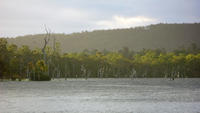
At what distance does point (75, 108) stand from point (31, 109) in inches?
159

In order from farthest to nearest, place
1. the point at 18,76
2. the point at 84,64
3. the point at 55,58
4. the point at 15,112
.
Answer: the point at 84,64, the point at 55,58, the point at 18,76, the point at 15,112

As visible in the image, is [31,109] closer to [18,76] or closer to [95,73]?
[18,76]

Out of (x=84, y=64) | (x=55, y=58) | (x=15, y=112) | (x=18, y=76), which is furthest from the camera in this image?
(x=84, y=64)

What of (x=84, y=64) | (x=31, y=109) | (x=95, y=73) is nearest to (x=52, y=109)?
(x=31, y=109)

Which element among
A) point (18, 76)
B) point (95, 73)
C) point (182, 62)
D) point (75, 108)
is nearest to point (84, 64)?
point (95, 73)

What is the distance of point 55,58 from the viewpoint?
16588 centimetres

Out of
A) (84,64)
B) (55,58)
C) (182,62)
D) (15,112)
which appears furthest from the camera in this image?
(182,62)

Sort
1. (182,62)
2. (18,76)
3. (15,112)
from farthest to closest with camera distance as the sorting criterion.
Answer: (182,62), (18,76), (15,112)

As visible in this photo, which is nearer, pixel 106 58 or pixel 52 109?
pixel 52 109

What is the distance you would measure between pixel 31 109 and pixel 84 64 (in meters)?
143

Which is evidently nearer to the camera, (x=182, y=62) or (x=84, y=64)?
(x=84, y=64)

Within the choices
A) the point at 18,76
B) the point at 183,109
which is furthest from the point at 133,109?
the point at 18,76

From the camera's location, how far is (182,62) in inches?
A: 7584

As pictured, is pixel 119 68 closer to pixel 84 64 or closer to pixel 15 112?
pixel 84 64
